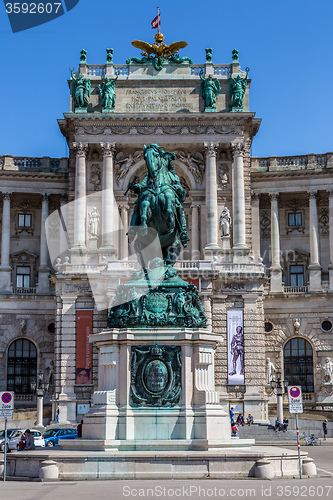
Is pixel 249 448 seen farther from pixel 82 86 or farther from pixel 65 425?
pixel 82 86

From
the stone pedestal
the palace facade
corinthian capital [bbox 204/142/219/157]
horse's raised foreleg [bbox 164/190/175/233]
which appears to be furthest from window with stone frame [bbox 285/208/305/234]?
the stone pedestal

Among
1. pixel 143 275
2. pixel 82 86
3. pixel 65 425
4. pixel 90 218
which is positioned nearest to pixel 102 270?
pixel 90 218

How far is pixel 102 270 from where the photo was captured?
58625 mm

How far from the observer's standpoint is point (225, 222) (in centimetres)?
6338

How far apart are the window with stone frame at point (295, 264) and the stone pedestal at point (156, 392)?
4577 centimetres

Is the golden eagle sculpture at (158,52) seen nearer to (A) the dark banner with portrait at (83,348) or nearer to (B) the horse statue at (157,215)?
(A) the dark banner with portrait at (83,348)

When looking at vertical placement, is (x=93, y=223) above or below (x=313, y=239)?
above

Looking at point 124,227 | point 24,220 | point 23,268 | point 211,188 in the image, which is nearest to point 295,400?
point 211,188

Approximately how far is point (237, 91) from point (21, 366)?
88.7ft

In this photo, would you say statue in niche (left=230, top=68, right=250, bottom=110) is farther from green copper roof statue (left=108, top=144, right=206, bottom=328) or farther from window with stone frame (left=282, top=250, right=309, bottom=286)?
green copper roof statue (left=108, top=144, right=206, bottom=328)

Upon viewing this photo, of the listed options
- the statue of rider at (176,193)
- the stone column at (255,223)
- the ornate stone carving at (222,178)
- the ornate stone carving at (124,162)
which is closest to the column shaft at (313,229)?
the stone column at (255,223)

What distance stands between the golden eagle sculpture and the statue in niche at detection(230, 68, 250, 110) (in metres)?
4.28

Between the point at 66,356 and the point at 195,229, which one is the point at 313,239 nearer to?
the point at 195,229

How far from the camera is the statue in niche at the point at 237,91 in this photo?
63.8m
